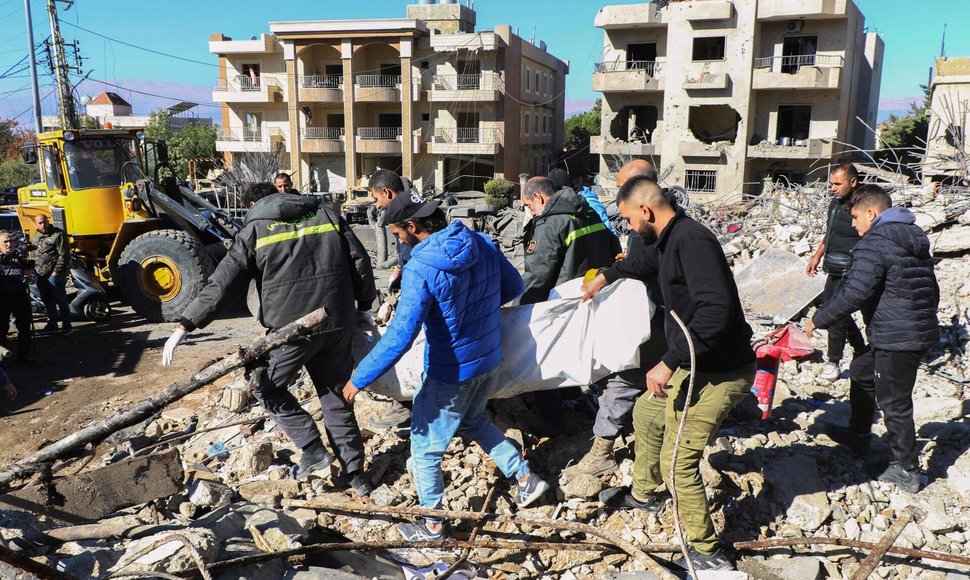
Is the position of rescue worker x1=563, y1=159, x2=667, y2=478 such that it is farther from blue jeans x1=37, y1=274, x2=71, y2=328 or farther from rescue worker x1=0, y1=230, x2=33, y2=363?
blue jeans x1=37, y1=274, x2=71, y2=328

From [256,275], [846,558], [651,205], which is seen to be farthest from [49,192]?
[846,558]

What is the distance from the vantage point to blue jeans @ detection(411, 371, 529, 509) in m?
3.47

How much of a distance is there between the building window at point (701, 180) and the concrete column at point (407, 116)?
454 inches

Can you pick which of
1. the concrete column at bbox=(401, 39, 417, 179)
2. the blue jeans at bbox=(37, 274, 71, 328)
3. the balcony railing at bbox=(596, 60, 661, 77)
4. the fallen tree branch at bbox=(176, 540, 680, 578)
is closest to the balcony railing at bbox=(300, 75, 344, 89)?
the concrete column at bbox=(401, 39, 417, 179)

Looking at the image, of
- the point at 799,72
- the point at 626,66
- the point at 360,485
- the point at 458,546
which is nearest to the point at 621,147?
the point at 626,66

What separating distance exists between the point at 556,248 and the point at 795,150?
23.0 m

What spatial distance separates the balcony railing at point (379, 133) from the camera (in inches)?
1228

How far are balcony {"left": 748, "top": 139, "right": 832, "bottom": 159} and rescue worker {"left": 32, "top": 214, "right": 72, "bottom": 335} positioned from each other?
22.0 meters

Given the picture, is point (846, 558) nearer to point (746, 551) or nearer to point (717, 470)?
point (746, 551)

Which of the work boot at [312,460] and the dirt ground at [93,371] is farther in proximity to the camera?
the dirt ground at [93,371]

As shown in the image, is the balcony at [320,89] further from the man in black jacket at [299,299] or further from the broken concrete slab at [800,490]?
the broken concrete slab at [800,490]

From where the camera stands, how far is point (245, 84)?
32875 mm

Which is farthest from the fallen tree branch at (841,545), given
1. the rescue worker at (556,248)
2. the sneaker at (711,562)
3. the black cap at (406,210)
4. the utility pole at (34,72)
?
the utility pole at (34,72)

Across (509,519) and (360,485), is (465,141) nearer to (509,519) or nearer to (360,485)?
(360,485)
